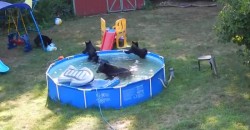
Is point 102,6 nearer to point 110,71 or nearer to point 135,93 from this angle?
point 110,71

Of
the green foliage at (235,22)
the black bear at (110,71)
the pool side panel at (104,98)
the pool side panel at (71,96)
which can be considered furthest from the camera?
the black bear at (110,71)

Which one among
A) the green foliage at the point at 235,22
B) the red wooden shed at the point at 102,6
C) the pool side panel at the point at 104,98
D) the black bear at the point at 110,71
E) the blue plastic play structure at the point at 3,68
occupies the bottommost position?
the blue plastic play structure at the point at 3,68

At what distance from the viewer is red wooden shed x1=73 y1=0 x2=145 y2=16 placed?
14.6m

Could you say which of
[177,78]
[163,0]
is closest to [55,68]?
[177,78]

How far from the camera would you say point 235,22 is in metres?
6.68

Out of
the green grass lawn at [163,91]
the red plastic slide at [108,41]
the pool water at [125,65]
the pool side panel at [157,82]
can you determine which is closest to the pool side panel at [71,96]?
the green grass lawn at [163,91]

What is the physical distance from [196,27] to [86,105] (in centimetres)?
580

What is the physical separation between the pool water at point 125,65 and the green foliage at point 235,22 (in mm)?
1673

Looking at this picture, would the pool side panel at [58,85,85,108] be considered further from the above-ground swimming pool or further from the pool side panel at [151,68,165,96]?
the pool side panel at [151,68,165,96]

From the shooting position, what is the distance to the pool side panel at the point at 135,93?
712 cm

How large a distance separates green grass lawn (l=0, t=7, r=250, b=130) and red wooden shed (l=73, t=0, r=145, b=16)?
7.54 feet

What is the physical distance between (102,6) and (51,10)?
Answer: 1.76 m

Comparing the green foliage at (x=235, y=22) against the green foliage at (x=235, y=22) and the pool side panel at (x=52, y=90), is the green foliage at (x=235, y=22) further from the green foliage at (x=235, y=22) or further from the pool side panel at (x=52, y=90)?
the pool side panel at (x=52, y=90)

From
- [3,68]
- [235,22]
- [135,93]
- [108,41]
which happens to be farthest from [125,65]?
[235,22]
